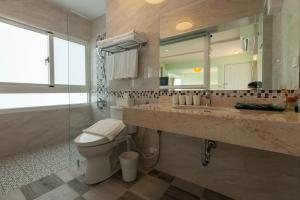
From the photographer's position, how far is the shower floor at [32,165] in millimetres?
1475

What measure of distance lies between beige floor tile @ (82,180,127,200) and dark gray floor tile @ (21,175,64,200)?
37cm

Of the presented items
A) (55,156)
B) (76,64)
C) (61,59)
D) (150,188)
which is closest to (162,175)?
(150,188)

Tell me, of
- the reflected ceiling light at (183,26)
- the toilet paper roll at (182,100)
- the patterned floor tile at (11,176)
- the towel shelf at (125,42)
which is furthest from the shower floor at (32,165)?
the reflected ceiling light at (183,26)

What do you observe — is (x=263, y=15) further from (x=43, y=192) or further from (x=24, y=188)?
(x=24, y=188)

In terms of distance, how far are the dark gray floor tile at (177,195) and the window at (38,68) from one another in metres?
1.66

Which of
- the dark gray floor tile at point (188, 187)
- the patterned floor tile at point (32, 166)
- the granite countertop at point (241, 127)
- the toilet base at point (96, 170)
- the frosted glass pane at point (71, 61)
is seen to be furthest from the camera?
the frosted glass pane at point (71, 61)

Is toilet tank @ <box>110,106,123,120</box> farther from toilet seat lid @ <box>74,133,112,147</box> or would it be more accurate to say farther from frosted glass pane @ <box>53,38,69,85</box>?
frosted glass pane @ <box>53,38,69,85</box>

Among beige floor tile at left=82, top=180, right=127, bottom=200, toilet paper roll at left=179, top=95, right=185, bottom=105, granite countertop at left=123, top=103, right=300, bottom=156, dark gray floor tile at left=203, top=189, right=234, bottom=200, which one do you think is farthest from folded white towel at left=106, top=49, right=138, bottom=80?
dark gray floor tile at left=203, top=189, right=234, bottom=200

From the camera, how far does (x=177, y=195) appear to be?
1.32 metres

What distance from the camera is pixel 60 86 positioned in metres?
2.58

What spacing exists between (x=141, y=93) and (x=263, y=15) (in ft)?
4.53

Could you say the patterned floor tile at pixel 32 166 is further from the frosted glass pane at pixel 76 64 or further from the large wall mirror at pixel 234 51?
the large wall mirror at pixel 234 51

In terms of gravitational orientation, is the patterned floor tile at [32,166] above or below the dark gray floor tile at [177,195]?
above

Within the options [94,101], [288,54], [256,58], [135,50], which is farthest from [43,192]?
[288,54]
